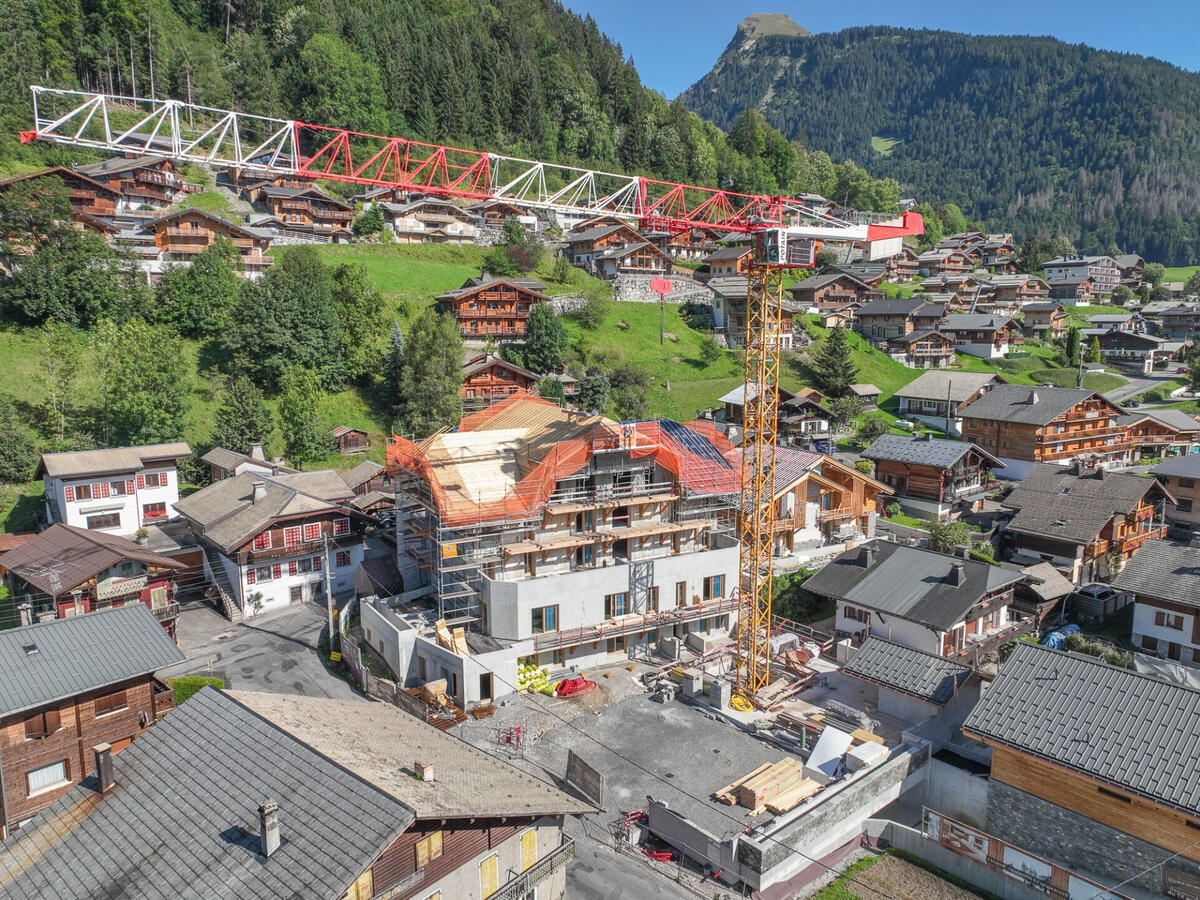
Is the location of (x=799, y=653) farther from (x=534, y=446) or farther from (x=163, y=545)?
(x=163, y=545)

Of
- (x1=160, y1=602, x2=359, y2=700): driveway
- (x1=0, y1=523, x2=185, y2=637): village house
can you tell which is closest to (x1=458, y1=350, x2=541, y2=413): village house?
(x1=160, y1=602, x2=359, y2=700): driveway

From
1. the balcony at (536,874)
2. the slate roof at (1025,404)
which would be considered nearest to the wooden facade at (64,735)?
the balcony at (536,874)

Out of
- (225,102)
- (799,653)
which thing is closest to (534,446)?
(799,653)

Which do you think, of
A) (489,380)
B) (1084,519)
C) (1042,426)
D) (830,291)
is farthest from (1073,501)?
(830,291)

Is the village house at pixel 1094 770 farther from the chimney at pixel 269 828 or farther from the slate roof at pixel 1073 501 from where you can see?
the slate roof at pixel 1073 501

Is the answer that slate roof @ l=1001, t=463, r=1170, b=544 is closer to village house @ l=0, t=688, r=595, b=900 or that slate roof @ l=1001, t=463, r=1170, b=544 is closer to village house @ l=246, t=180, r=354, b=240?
village house @ l=0, t=688, r=595, b=900

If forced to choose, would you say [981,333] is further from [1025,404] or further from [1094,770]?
[1094,770]
